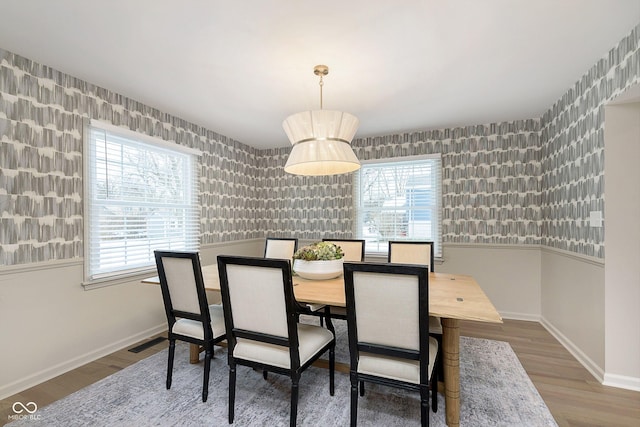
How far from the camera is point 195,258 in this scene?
1.96m

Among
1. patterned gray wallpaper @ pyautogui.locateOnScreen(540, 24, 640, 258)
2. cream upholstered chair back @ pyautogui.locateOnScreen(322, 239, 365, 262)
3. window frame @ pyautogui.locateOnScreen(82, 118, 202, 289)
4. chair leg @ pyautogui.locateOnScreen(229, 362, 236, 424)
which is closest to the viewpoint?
chair leg @ pyautogui.locateOnScreen(229, 362, 236, 424)

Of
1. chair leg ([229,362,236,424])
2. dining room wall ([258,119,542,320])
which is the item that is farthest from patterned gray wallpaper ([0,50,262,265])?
dining room wall ([258,119,542,320])

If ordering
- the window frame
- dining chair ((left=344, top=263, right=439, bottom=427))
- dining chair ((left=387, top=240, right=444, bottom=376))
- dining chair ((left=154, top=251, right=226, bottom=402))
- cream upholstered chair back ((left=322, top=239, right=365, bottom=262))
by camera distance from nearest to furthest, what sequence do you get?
dining chair ((left=344, top=263, right=439, bottom=427))
dining chair ((left=154, top=251, right=226, bottom=402))
the window frame
dining chair ((left=387, top=240, right=444, bottom=376))
cream upholstered chair back ((left=322, top=239, right=365, bottom=262))

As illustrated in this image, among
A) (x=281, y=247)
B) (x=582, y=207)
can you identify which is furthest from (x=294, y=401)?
(x=582, y=207)

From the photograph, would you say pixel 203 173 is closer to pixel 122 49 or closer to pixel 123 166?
pixel 123 166

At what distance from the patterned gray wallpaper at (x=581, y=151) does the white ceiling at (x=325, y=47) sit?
0.12 m

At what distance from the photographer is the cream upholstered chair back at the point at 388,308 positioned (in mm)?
1484

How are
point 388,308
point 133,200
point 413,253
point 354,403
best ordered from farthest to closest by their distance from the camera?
point 133,200, point 413,253, point 354,403, point 388,308

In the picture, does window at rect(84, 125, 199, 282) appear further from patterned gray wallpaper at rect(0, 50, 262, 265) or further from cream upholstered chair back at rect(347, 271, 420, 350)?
cream upholstered chair back at rect(347, 271, 420, 350)

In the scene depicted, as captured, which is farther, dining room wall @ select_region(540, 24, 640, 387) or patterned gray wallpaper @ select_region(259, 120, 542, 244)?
patterned gray wallpaper @ select_region(259, 120, 542, 244)

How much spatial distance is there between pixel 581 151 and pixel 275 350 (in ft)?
9.90

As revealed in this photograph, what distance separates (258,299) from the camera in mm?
1719

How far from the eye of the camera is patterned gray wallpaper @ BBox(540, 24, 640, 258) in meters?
2.11

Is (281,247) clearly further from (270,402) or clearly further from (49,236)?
(49,236)
